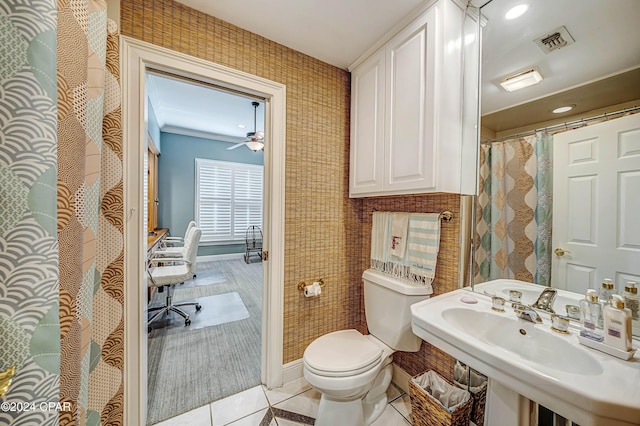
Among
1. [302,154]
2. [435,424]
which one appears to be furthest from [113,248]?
[435,424]

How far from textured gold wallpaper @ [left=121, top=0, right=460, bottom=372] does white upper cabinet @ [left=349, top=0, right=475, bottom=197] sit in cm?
28

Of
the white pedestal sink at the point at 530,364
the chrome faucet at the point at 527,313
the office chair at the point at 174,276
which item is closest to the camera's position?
the white pedestal sink at the point at 530,364

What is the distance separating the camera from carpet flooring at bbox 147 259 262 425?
1.55 metres

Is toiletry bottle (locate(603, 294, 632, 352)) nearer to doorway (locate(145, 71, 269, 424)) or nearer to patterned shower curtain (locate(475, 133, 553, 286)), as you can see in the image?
patterned shower curtain (locate(475, 133, 553, 286))

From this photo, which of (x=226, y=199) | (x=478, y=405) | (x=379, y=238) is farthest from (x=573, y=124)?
(x=226, y=199)

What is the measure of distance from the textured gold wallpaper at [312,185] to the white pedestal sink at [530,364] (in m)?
0.32

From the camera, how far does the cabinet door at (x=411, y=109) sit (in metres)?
1.23

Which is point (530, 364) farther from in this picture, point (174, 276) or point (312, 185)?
point (174, 276)

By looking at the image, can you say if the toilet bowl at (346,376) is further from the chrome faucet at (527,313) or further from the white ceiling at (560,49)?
the white ceiling at (560,49)

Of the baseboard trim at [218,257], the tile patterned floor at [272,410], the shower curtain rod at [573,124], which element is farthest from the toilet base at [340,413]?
the baseboard trim at [218,257]

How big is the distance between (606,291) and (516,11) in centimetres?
134

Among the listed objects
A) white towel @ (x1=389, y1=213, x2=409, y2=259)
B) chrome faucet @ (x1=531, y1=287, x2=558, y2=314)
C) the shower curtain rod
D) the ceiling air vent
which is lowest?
chrome faucet @ (x1=531, y1=287, x2=558, y2=314)

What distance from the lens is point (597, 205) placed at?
0.96m

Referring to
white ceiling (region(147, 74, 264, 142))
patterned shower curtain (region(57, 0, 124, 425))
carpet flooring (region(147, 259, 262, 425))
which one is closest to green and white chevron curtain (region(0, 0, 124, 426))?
patterned shower curtain (region(57, 0, 124, 425))
